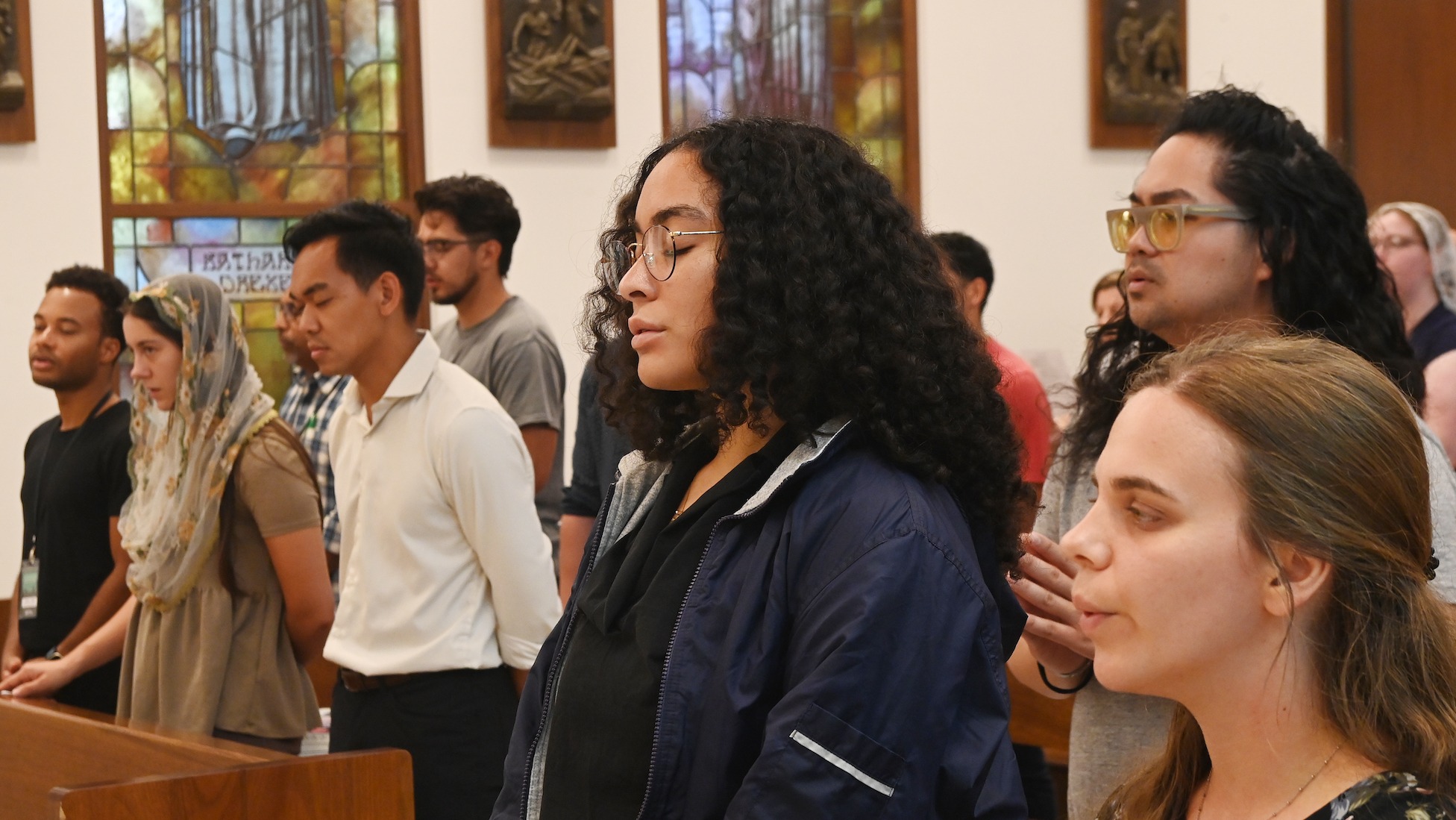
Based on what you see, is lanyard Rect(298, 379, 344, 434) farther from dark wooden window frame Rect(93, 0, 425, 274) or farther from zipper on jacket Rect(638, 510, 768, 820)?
zipper on jacket Rect(638, 510, 768, 820)

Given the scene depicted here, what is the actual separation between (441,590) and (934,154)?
517 cm

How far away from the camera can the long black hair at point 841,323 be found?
1.74 m

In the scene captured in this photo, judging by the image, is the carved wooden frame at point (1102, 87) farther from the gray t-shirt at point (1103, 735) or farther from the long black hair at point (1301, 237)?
the gray t-shirt at point (1103, 735)

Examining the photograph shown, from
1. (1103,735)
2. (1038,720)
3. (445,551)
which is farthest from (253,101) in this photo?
(1103,735)

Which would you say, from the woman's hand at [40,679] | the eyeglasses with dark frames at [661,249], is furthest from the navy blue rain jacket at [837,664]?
the woman's hand at [40,679]

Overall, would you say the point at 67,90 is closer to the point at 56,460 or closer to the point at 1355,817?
the point at 56,460

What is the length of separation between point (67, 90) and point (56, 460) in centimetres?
275

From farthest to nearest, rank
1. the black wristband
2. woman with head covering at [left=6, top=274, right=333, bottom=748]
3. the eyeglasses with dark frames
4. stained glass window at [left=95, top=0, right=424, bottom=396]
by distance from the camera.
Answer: stained glass window at [left=95, top=0, right=424, bottom=396]
woman with head covering at [left=6, top=274, right=333, bottom=748]
the black wristband
the eyeglasses with dark frames

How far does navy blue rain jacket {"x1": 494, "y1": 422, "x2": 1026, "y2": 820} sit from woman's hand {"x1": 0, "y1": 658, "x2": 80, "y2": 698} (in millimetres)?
2681

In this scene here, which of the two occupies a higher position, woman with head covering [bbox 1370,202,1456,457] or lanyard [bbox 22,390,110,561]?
woman with head covering [bbox 1370,202,1456,457]

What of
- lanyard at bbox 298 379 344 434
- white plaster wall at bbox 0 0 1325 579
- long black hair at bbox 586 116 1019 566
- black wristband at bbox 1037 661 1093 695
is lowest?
black wristband at bbox 1037 661 1093 695

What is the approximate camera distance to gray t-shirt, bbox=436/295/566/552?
4625 mm

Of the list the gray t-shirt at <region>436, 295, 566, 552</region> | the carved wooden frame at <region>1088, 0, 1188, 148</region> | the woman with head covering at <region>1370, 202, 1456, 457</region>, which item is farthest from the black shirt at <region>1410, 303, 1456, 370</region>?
the carved wooden frame at <region>1088, 0, 1188, 148</region>

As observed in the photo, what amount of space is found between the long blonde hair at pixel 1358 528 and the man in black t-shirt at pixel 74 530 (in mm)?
3385
